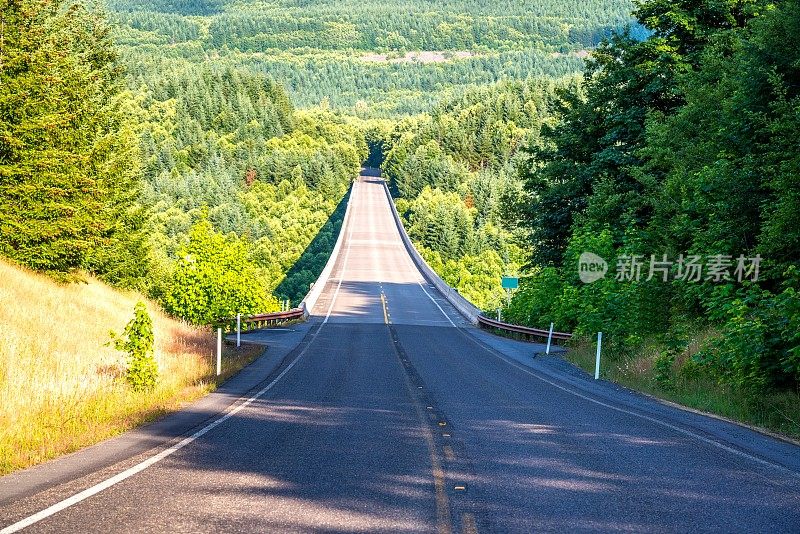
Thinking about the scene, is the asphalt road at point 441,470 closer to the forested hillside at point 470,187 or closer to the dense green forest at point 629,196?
the dense green forest at point 629,196

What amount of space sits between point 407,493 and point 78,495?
2.76 m

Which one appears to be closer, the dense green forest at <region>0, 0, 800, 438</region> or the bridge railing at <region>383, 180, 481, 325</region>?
the dense green forest at <region>0, 0, 800, 438</region>

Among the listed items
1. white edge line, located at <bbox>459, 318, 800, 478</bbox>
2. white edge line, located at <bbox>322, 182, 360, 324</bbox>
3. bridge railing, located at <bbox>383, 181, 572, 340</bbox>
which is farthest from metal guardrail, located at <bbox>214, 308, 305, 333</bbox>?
white edge line, located at <bbox>459, 318, 800, 478</bbox>

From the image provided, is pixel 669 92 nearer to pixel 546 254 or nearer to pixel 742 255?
pixel 546 254

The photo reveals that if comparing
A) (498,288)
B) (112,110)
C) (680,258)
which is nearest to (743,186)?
(680,258)

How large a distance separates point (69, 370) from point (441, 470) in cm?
947

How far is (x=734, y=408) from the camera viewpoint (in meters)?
13.8

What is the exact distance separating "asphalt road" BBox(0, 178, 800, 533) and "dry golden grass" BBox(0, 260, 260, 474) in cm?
117

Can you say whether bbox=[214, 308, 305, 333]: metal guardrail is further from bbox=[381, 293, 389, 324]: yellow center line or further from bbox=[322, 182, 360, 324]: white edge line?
bbox=[381, 293, 389, 324]: yellow center line

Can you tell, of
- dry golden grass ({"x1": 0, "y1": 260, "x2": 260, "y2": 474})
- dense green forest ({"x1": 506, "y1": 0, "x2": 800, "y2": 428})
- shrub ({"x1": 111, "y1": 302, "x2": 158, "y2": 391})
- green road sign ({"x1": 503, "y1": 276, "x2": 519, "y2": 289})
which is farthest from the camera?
green road sign ({"x1": 503, "y1": 276, "x2": 519, "y2": 289})

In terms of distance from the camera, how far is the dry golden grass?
405 inches

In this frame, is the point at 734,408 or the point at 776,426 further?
the point at 734,408

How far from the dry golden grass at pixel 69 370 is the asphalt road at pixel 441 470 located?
1.17 m

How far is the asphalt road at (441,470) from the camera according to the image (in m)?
6.79
